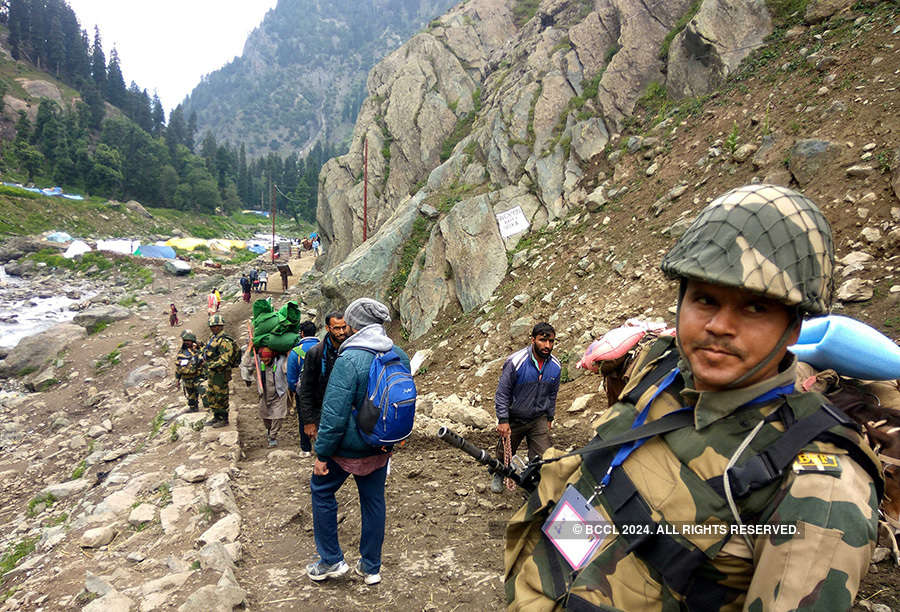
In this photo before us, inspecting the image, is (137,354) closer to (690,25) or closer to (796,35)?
(690,25)

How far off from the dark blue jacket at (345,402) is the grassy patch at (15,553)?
517 centimetres

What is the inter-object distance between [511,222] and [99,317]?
20.4 metres

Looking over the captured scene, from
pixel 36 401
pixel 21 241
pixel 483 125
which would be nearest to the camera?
pixel 36 401

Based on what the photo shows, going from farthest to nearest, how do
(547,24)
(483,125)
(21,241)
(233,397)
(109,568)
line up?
1. (21,241)
2. (547,24)
3. (483,125)
4. (233,397)
5. (109,568)

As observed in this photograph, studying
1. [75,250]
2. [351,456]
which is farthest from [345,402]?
[75,250]

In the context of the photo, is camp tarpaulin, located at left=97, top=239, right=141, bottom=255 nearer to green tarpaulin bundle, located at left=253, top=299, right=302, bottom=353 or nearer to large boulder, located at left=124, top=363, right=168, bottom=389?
large boulder, located at left=124, top=363, right=168, bottom=389

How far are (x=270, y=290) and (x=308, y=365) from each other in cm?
2355

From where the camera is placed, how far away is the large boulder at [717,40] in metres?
9.88

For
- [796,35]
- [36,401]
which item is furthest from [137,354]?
[796,35]

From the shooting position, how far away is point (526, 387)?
16.4 ft

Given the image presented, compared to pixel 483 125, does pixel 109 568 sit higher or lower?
lower

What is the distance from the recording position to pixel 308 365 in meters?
4.94

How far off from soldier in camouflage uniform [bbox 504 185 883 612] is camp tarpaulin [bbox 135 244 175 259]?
46381 millimetres

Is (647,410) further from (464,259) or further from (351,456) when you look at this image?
(464,259)
